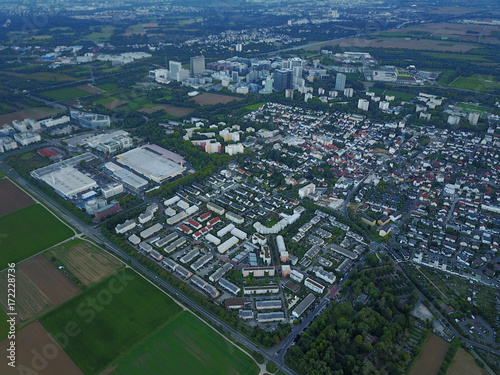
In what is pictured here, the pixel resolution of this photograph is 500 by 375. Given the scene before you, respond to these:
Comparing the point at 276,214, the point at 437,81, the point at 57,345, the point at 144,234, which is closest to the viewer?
the point at 57,345

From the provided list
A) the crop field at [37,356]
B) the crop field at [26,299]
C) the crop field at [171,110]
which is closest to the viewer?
the crop field at [37,356]

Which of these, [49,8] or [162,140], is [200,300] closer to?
[162,140]

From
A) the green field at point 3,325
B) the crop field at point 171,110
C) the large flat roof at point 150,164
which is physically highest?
the crop field at point 171,110

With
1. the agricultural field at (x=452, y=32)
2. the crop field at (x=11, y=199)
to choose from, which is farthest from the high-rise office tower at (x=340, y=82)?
the agricultural field at (x=452, y=32)

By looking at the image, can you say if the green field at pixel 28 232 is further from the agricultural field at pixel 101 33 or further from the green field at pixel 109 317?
the agricultural field at pixel 101 33

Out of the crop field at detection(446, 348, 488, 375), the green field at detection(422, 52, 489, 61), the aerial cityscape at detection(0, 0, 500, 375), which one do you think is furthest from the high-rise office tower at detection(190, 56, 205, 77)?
the crop field at detection(446, 348, 488, 375)

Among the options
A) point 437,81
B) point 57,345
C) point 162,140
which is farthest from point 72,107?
point 437,81

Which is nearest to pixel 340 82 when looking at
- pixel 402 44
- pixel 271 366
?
pixel 402 44

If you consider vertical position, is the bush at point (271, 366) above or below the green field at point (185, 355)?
above
